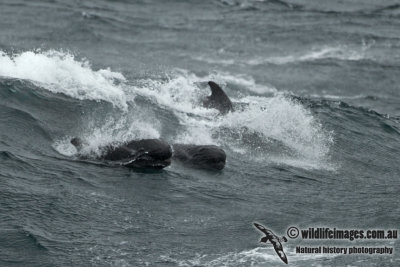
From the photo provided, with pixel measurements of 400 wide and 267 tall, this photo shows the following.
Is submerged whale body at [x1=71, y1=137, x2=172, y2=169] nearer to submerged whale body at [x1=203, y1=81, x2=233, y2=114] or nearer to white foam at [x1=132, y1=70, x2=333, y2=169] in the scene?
white foam at [x1=132, y1=70, x2=333, y2=169]

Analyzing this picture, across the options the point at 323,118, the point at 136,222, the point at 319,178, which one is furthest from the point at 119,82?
the point at 136,222

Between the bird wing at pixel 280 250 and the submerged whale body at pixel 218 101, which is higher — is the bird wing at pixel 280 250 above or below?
below

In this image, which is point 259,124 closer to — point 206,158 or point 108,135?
point 206,158

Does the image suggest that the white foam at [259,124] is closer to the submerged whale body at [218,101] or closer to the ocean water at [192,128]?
the ocean water at [192,128]

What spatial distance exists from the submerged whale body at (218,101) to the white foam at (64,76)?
3644 mm

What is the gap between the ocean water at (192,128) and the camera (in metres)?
22.1


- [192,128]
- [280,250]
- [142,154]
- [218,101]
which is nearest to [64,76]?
[192,128]

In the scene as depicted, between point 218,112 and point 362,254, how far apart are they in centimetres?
1309

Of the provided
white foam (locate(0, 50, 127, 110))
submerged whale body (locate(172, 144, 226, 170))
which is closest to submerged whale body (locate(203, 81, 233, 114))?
white foam (locate(0, 50, 127, 110))

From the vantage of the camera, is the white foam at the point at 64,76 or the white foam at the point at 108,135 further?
the white foam at the point at 64,76

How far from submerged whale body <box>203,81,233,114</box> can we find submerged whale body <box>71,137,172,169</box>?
782 centimetres

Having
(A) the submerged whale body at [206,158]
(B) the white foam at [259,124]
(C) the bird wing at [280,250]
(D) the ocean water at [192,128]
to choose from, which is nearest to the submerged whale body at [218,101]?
(B) the white foam at [259,124]

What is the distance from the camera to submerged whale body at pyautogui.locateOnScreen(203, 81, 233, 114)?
3391 cm

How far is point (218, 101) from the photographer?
34.3 m
